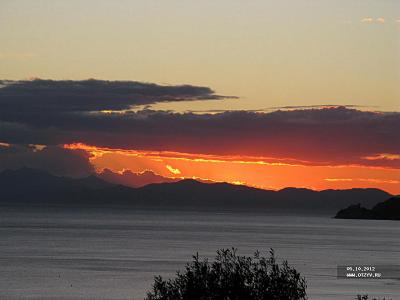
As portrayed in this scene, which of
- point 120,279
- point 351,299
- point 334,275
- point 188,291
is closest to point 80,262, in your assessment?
point 120,279

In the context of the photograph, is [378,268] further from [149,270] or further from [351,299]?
[351,299]

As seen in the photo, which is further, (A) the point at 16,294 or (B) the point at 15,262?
(B) the point at 15,262

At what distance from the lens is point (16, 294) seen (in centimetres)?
10412

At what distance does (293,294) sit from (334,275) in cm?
9664

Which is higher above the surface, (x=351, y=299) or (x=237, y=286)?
(x=237, y=286)

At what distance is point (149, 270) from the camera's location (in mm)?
136000

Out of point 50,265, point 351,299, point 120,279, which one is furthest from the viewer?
point 50,265

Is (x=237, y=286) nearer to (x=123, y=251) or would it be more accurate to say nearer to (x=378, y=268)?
(x=378, y=268)

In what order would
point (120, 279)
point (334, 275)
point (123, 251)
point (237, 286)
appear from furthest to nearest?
point (123, 251) → point (334, 275) → point (120, 279) → point (237, 286)

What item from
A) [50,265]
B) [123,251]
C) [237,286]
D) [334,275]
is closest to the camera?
[237,286]

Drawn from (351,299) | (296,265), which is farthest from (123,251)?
(351,299)

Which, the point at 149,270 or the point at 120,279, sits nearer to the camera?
the point at 120,279

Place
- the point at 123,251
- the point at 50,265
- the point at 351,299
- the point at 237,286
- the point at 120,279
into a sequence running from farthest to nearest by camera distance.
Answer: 1. the point at 123,251
2. the point at 50,265
3. the point at 120,279
4. the point at 351,299
5. the point at 237,286

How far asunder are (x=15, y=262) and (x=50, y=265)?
25.5 feet
